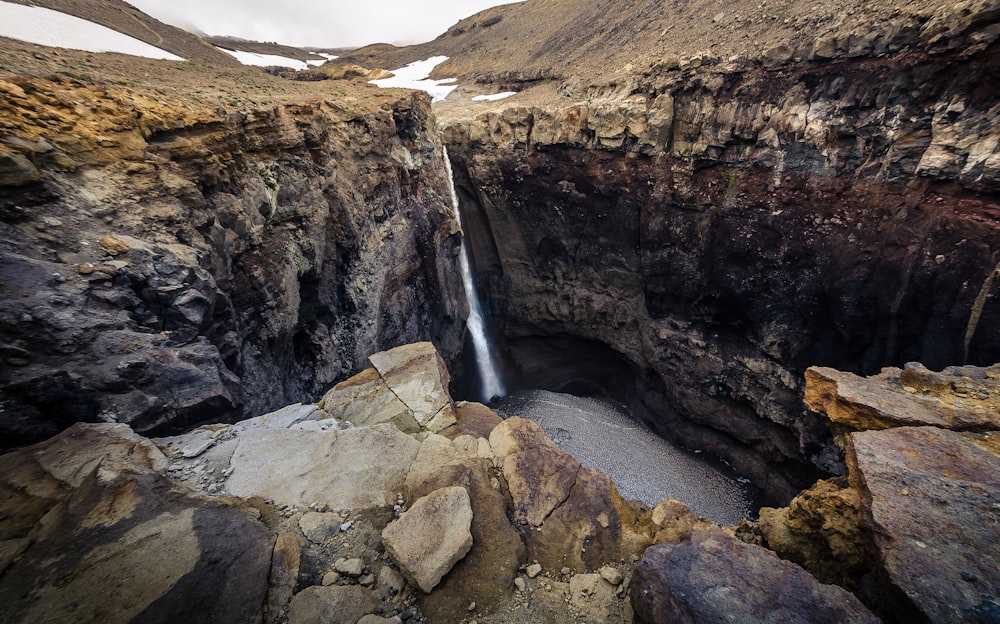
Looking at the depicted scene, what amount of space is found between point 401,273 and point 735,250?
40.8 ft

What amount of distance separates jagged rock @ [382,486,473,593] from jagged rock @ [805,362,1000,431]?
19.6ft

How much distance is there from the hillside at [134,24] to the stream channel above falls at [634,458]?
66.9ft

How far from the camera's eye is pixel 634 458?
643 inches

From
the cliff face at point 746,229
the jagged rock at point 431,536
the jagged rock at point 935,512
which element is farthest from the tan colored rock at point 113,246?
the cliff face at point 746,229

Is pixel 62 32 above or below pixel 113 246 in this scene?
above

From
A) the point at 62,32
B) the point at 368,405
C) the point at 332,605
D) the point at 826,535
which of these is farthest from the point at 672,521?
the point at 62,32

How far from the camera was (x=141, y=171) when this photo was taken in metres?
7.45

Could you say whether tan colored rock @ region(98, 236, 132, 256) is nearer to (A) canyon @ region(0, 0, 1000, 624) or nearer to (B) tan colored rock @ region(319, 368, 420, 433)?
(A) canyon @ region(0, 0, 1000, 624)

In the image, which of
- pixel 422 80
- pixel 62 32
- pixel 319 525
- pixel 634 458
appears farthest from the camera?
pixel 422 80

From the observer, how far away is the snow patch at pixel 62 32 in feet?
35.2

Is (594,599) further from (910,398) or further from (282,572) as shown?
(910,398)

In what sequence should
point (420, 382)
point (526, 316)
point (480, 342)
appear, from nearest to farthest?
point (420, 382) → point (526, 316) → point (480, 342)

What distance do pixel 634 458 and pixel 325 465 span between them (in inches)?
529

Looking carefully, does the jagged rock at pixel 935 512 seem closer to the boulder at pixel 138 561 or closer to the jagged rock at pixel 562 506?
the jagged rock at pixel 562 506
